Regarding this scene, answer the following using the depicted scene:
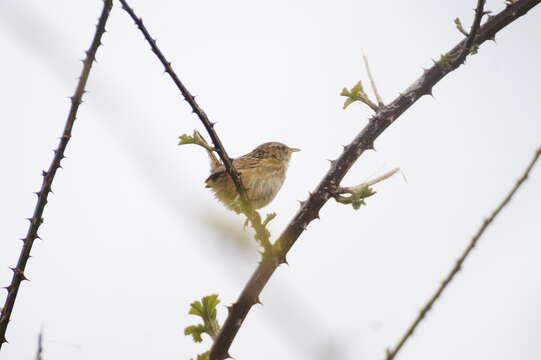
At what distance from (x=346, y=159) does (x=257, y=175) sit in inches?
163

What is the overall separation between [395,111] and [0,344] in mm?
2008

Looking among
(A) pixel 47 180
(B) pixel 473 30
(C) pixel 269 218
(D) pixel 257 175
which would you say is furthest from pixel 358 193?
(D) pixel 257 175

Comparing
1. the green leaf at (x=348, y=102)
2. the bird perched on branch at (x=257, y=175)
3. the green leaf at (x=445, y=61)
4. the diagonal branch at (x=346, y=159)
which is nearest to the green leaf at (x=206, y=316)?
the diagonal branch at (x=346, y=159)

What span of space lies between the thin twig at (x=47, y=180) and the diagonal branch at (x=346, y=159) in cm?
78

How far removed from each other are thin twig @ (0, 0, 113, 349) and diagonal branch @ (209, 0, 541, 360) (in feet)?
2.55

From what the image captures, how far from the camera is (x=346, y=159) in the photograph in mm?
2721

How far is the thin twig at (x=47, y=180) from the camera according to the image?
209 cm

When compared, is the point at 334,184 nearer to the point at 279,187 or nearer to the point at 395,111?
the point at 395,111

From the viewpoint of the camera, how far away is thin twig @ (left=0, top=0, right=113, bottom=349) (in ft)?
6.84

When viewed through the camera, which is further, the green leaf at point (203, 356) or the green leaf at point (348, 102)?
the green leaf at point (348, 102)

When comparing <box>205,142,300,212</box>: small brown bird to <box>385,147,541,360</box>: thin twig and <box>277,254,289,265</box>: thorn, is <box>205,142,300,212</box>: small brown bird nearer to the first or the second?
<box>277,254,289,265</box>: thorn

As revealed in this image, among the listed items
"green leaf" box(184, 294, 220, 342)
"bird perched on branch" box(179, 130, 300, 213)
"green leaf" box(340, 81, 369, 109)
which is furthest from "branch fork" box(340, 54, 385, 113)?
"bird perched on branch" box(179, 130, 300, 213)

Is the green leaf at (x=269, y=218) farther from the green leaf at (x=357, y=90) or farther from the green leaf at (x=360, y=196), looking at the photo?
the green leaf at (x=357, y=90)

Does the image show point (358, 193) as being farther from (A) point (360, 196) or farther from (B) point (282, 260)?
(B) point (282, 260)
